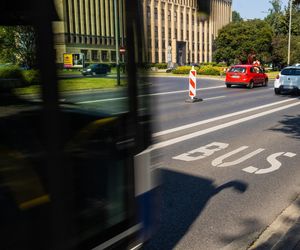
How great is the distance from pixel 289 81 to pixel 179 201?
17004mm

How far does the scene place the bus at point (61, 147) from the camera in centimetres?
198

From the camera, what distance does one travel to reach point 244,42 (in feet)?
208

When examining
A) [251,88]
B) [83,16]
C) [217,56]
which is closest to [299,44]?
[217,56]

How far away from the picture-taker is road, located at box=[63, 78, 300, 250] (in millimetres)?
4070

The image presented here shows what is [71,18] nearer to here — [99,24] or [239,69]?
[99,24]

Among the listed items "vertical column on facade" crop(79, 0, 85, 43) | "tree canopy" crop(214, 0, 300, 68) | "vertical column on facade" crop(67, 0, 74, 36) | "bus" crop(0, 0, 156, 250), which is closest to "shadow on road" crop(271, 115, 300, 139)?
"bus" crop(0, 0, 156, 250)

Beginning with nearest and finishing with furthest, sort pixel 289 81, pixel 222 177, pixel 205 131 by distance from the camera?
pixel 222 177
pixel 205 131
pixel 289 81

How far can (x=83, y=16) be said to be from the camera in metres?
2.25

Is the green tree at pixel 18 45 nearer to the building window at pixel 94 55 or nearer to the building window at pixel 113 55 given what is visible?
the building window at pixel 94 55

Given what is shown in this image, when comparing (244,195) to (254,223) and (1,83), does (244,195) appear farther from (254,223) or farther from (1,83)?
(1,83)

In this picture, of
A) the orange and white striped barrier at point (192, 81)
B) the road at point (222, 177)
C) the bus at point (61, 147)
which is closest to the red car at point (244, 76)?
the orange and white striped barrier at point (192, 81)

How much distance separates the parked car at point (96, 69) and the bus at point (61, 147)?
6 centimetres

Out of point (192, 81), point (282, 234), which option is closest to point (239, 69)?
point (192, 81)

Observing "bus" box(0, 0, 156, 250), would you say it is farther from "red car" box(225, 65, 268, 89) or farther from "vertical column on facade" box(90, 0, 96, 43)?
"red car" box(225, 65, 268, 89)
